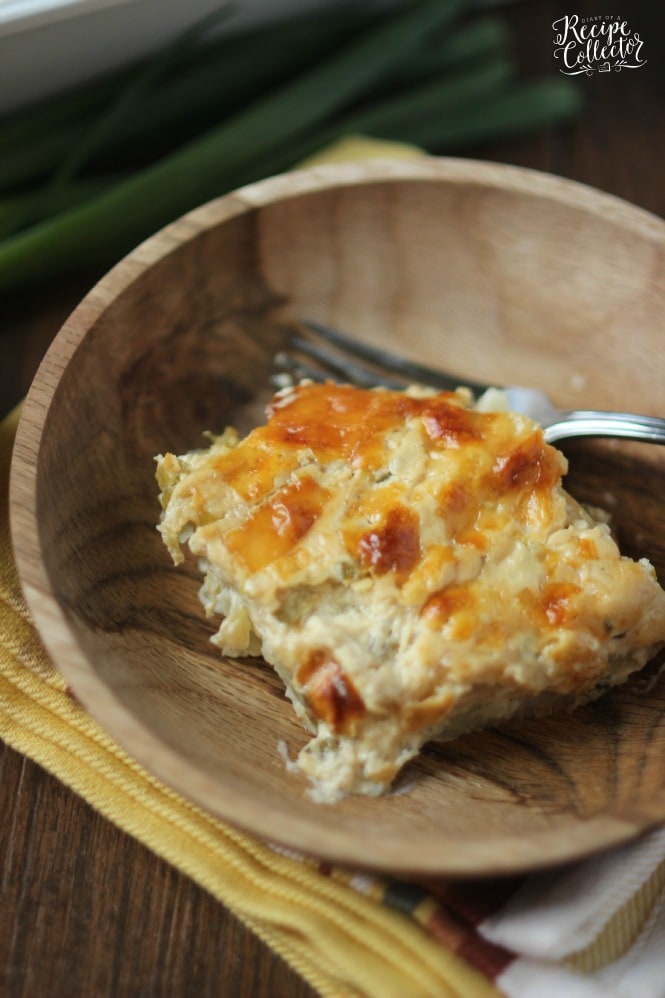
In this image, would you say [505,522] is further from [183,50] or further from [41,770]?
Result: [183,50]

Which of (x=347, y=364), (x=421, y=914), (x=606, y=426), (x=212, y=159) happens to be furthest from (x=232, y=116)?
(x=421, y=914)

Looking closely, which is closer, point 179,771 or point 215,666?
point 179,771

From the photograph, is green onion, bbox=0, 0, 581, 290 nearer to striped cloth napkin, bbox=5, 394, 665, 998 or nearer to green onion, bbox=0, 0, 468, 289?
green onion, bbox=0, 0, 468, 289

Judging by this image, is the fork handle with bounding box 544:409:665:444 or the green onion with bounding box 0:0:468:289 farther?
the green onion with bounding box 0:0:468:289

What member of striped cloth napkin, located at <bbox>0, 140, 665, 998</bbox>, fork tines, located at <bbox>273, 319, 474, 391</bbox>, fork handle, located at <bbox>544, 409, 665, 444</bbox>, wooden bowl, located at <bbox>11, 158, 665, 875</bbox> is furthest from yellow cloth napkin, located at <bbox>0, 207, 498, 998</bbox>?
fork handle, located at <bbox>544, 409, 665, 444</bbox>

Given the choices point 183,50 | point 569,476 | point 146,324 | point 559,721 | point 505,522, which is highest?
point 183,50

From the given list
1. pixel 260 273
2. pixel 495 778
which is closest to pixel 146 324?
pixel 260 273
